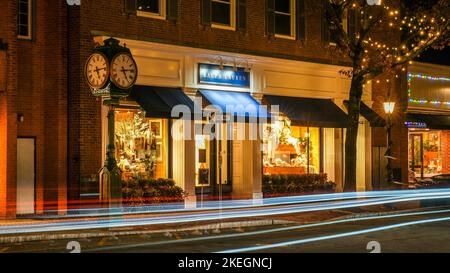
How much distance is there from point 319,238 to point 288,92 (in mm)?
11720

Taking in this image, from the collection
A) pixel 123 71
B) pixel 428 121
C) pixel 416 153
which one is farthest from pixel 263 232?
pixel 416 153

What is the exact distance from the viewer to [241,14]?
949 inches

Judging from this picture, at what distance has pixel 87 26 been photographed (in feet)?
66.2

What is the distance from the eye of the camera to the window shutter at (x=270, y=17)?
24953mm

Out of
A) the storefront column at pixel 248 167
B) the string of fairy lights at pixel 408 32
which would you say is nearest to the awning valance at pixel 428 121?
the string of fairy lights at pixel 408 32

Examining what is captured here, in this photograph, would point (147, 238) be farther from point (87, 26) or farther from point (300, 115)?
point (300, 115)

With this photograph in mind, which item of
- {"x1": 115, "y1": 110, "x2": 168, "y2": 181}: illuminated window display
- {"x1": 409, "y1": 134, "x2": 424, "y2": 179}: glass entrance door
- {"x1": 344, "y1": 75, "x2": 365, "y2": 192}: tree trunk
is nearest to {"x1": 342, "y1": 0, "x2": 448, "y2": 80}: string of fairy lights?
{"x1": 344, "y1": 75, "x2": 365, "y2": 192}: tree trunk

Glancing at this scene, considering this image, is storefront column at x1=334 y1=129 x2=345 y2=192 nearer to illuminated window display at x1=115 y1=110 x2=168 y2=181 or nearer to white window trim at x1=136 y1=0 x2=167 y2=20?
illuminated window display at x1=115 y1=110 x2=168 y2=181

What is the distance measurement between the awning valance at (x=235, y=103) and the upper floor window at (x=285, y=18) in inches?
121

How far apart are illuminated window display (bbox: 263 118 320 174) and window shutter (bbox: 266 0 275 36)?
3.21 m

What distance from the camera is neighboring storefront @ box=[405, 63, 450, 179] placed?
31422 mm

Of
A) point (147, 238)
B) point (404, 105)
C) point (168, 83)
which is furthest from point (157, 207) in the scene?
point (404, 105)

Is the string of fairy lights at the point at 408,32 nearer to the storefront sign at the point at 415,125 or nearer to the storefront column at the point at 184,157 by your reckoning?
the storefront sign at the point at 415,125

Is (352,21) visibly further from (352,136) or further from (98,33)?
(98,33)
